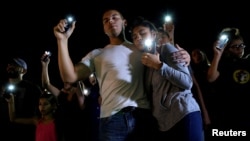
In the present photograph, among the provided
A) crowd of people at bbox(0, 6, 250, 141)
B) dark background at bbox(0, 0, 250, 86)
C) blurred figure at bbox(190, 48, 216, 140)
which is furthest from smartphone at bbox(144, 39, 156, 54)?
dark background at bbox(0, 0, 250, 86)

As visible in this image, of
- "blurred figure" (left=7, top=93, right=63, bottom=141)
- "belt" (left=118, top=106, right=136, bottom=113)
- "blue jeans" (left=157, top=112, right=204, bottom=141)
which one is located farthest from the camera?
"blurred figure" (left=7, top=93, right=63, bottom=141)

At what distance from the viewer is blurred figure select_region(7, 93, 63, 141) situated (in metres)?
3.62

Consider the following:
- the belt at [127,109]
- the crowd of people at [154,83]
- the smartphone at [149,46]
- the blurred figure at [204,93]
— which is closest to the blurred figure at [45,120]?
the crowd of people at [154,83]

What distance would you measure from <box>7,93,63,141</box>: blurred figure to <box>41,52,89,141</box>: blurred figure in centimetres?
8

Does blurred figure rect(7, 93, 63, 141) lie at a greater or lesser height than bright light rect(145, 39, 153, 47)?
lesser

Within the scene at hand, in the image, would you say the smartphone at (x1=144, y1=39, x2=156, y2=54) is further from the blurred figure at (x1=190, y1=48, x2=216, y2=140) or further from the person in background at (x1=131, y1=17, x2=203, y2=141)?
the blurred figure at (x1=190, y1=48, x2=216, y2=140)

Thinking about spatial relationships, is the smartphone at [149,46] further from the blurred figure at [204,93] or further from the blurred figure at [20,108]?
the blurred figure at [20,108]

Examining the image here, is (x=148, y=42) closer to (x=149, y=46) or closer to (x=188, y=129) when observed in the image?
(x=149, y=46)

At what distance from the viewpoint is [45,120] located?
372 cm

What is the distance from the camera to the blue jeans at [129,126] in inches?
84.2

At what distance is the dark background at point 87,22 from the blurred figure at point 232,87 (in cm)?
220

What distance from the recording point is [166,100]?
2111 mm

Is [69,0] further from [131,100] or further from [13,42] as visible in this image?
[131,100]

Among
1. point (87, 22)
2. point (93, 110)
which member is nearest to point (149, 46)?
point (93, 110)
